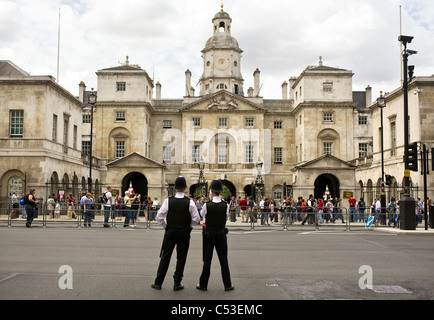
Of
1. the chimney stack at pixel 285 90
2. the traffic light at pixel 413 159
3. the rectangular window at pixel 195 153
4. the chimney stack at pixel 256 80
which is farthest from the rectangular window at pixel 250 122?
the traffic light at pixel 413 159

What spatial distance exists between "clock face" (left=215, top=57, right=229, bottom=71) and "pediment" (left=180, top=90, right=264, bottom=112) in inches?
423

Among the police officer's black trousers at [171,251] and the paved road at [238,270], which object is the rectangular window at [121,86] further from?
the police officer's black trousers at [171,251]

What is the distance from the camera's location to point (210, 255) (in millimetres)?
7891

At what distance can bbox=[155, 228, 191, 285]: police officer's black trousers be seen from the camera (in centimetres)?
780

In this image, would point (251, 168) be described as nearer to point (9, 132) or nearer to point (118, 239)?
point (9, 132)

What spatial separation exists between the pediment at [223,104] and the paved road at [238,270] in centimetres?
4218

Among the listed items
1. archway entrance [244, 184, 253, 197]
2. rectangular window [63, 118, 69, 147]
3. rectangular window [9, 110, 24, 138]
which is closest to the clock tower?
archway entrance [244, 184, 253, 197]

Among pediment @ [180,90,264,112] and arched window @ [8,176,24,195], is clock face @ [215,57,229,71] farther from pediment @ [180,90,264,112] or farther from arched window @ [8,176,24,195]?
arched window @ [8,176,24,195]

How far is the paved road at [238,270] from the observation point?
750 centimetres

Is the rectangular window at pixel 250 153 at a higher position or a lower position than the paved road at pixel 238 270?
higher

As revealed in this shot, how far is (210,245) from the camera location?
26.0ft

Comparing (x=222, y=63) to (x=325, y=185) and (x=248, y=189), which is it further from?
(x=325, y=185)
